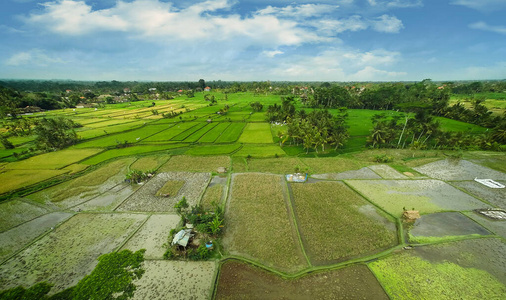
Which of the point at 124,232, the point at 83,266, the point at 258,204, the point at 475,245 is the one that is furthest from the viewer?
the point at 258,204

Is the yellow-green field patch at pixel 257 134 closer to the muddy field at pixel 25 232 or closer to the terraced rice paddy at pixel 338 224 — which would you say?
the terraced rice paddy at pixel 338 224

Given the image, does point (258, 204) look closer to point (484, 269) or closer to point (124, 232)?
point (124, 232)

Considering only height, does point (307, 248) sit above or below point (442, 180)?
below

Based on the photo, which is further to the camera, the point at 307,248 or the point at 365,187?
the point at 365,187

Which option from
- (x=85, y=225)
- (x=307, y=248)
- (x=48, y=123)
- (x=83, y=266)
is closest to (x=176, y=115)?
(x=48, y=123)

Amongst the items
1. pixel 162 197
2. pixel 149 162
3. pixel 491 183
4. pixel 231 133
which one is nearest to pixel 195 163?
pixel 149 162

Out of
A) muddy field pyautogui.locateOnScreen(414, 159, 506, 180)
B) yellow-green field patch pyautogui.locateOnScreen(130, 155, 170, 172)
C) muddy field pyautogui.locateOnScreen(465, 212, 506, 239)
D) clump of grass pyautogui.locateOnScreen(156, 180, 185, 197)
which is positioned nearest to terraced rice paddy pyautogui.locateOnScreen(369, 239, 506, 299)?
muddy field pyautogui.locateOnScreen(465, 212, 506, 239)
